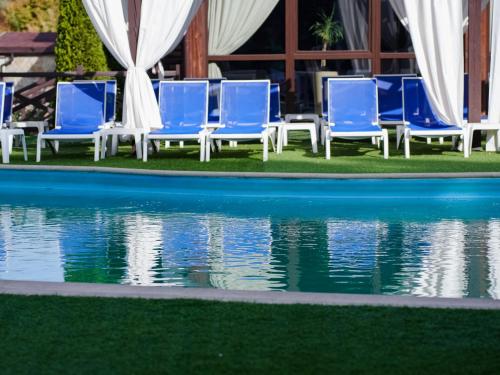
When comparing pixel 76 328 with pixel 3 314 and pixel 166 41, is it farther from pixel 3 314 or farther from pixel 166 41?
pixel 166 41

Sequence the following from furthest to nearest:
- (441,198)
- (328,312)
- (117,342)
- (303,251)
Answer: (441,198) → (303,251) → (328,312) → (117,342)

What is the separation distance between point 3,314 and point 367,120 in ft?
26.2

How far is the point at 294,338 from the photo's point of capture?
14.7 ft

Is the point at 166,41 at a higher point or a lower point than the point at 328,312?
higher

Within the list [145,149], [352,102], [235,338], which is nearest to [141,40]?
[145,149]

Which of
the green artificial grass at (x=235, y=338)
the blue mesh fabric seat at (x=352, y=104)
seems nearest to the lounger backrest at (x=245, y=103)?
the blue mesh fabric seat at (x=352, y=104)

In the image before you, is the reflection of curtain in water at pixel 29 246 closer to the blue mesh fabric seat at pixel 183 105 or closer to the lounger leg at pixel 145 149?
the lounger leg at pixel 145 149

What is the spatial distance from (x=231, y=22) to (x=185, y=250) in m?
9.64

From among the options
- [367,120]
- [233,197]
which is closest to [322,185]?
[233,197]

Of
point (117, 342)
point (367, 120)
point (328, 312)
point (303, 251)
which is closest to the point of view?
point (117, 342)

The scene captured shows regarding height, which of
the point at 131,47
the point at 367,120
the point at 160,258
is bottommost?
the point at 160,258

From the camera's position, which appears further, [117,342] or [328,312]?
[328,312]

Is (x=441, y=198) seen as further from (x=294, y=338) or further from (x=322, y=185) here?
(x=294, y=338)

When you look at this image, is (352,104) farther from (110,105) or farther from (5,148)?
(5,148)
